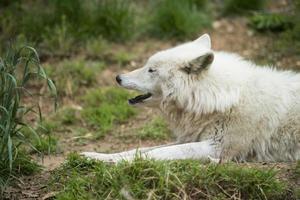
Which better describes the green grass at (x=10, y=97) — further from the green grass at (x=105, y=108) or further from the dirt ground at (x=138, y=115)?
the green grass at (x=105, y=108)

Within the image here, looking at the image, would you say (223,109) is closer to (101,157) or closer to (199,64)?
(199,64)

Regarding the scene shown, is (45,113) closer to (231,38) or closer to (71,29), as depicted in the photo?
(71,29)

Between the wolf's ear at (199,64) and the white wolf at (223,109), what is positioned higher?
the wolf's ear at (199,64)

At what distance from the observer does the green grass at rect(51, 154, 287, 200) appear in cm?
468

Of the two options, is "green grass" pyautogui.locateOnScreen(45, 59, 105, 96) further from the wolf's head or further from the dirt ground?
the wolf's head

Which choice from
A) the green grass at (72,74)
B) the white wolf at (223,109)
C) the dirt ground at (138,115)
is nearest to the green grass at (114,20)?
the dirt ground at (138,115)

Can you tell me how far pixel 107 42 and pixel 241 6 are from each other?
241cm

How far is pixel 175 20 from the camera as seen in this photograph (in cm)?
930

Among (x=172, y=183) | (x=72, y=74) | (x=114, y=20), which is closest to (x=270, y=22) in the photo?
(x=114, y=20)

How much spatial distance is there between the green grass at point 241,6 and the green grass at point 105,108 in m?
3.09

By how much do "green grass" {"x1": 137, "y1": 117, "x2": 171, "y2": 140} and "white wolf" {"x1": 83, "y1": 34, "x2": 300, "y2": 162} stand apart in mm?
1127

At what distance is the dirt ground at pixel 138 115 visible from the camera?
17.3 ft

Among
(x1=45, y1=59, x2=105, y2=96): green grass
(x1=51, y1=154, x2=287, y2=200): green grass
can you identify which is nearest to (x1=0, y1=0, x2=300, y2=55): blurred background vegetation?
(x1=45, y1=59, x2=105, y2=96): green grass

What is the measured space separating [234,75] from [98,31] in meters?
3.86
